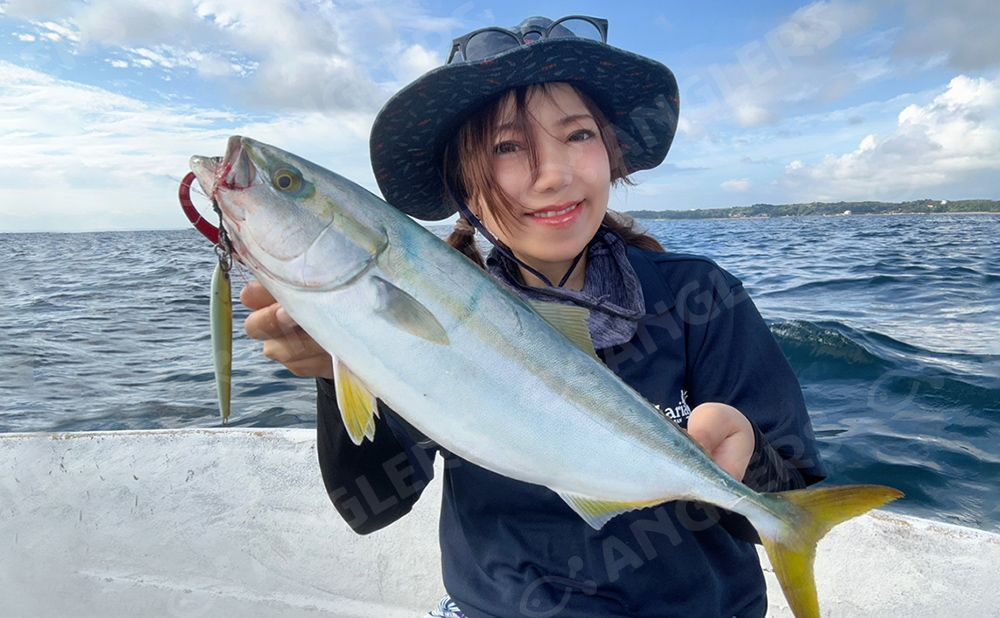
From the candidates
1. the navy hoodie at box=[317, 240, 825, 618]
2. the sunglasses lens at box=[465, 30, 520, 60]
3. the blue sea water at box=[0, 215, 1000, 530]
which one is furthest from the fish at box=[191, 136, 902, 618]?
the blue sea water at box=[0, 215, 1000, 530]

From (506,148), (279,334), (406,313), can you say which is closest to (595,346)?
(506,148)

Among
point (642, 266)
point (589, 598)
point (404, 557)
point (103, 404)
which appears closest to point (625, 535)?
point (589, 598)

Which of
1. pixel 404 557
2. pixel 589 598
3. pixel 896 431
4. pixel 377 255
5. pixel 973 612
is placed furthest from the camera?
pixel 896 431

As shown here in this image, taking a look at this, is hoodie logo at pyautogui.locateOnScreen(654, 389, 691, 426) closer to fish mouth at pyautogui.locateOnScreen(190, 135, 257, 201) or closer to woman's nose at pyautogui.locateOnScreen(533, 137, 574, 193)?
woman's nose at pyautogui.locateOnScreen(533, 137, 574, 193)

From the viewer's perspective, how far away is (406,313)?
1.69 metres

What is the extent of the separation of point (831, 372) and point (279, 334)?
25.0 ft

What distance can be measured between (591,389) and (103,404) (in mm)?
8184

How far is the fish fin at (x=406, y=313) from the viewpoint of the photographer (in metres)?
1.68

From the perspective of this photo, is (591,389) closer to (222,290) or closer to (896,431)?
(222,290)

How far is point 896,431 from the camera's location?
6.11 m

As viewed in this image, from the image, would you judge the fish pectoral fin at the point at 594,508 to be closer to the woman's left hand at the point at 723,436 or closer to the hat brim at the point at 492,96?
the woman's left hand at the point at 723,436

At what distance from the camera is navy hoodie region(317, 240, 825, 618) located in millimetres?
2279

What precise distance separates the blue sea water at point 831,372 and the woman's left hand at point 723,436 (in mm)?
3766

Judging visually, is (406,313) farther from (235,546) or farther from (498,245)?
(235,546)
